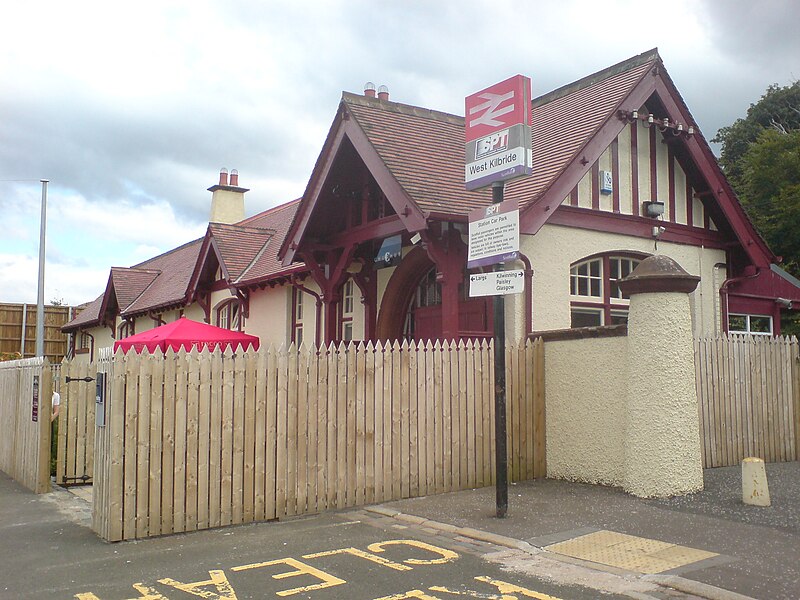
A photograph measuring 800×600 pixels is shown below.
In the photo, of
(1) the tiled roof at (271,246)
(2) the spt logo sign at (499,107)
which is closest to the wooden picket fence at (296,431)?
(2) the spt logo sign at (499,107)

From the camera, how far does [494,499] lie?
30.0ft

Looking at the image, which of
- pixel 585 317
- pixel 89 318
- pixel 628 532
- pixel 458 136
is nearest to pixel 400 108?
pixel 458 136

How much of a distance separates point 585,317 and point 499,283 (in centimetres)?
533

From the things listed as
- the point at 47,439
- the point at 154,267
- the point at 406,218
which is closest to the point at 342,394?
the point at 406,218

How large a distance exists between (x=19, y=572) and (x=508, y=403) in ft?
19.7

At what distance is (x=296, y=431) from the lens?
28.8ft

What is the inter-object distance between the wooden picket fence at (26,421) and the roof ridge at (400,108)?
629cm

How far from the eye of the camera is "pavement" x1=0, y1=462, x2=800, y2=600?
5.89 meters

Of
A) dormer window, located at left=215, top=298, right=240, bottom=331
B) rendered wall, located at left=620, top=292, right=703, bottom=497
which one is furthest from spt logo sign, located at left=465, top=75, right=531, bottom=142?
dormer window, located at left=215, top=298, right=240, bottom=331

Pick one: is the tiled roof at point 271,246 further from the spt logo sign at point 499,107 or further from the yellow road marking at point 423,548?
the yellow road marking at point 423,548

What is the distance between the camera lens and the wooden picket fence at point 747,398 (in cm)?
1082

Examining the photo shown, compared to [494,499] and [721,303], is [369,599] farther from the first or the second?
[721,303]

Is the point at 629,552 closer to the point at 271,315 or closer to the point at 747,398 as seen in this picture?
the point at 747,398

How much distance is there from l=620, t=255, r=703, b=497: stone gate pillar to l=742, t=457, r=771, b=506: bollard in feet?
2.39
